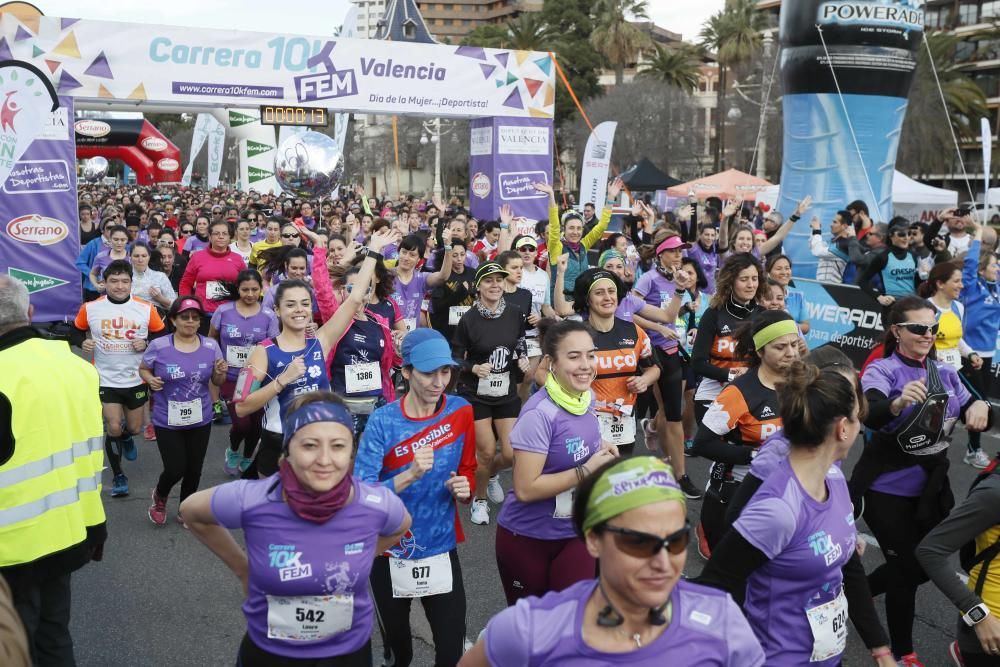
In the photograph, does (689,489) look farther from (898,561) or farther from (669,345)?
(898,561)

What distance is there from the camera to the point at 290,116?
1448cm

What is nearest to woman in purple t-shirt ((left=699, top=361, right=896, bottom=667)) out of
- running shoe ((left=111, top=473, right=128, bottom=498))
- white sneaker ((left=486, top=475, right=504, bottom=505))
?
white sneaker ((left=486, top=475, right=504, bottom=505))

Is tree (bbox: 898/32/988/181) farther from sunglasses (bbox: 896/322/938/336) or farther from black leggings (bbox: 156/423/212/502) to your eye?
black leggings (bbox: 156/423/212/502)

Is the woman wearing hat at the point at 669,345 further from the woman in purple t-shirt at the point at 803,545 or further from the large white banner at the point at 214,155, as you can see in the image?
the large white banner at the point at 214,155

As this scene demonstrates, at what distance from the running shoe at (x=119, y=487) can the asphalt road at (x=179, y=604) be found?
0.94 feet

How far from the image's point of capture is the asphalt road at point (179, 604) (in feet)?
15.1

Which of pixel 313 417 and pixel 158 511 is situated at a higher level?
pixel 313 417

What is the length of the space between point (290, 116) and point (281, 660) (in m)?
12.7

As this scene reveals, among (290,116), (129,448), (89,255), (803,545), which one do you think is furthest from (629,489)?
(290,116)

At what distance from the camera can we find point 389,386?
5996 mm

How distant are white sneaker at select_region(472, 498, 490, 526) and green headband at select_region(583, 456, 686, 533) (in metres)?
4.52

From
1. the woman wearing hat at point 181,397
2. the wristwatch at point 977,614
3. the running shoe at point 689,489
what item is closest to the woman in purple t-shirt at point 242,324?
the woman wearing hat at point 181,397

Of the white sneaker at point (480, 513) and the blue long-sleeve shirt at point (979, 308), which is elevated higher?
the blue long-sleeve shirt at point (979, 308)

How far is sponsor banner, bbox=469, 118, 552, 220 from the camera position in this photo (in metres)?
16.5
